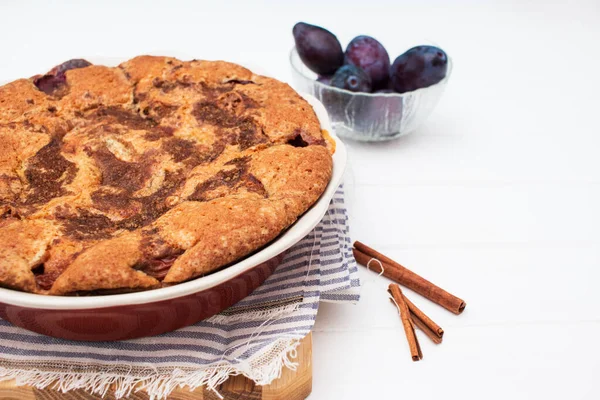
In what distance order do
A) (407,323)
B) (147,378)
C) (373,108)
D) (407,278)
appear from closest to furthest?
(147,378) → (407,323) → (407,278) → (373,108)

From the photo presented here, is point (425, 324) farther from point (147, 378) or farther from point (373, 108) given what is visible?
point (373, 108)

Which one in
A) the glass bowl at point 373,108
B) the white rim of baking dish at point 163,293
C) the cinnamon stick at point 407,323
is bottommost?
the cinnamon stick at point 407,323

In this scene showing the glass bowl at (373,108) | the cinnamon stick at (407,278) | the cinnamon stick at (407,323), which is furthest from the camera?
the glass bowl at (373,108)

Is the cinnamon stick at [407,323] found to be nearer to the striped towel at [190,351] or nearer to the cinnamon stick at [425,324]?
the cinnamon stick at [425,324]

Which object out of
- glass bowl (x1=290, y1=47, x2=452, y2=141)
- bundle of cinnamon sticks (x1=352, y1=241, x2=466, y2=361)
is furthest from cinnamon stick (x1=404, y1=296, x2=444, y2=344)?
glass bowl (x1=290, y1=47, x2=452, y2=141)

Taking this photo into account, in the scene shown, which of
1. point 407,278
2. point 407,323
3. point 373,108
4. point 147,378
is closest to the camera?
point 147,378

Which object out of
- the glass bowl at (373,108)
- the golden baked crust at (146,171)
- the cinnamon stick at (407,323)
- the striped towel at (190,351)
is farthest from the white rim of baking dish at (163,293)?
the glass bowl at (373,108)

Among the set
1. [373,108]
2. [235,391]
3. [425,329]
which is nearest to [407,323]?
[425,329]
